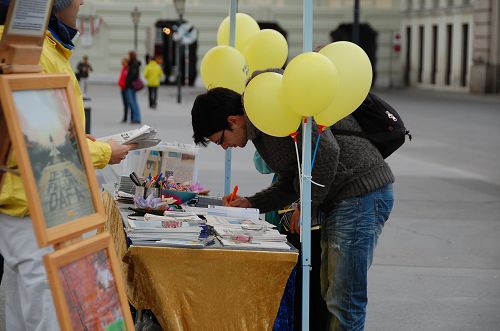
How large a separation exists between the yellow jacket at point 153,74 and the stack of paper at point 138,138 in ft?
91.9

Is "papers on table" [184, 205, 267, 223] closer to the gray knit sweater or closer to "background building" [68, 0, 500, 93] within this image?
the gray knit sweater

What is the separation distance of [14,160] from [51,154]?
0.58m

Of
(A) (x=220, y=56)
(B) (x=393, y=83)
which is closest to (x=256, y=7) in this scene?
(B) (x=393, y=83)

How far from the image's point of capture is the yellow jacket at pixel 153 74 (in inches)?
1310

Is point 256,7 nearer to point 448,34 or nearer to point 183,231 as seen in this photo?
point 448,34

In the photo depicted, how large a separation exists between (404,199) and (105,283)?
9.87m

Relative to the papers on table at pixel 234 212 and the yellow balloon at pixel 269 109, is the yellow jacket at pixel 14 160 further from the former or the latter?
the papers on table at pixel 234 212

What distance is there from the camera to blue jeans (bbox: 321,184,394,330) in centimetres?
541

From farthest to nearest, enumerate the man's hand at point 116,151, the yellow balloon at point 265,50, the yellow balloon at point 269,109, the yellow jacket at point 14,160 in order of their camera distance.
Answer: the yellow balloon at point 265,50
the yellow balloon at point 269,109
the man's hand at point 116,151
the yellow jacket at point 14,160

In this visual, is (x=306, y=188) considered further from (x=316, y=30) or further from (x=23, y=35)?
(x=316, y=30)

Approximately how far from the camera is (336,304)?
5480 millimetres

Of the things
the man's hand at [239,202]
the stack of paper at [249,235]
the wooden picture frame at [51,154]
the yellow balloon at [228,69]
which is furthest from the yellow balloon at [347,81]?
the wooden picture frame at [51,154]

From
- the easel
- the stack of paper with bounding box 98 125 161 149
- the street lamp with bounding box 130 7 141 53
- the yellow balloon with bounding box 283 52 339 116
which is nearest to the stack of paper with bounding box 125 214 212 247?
the stack of paper with bounding box 98 125 161 149

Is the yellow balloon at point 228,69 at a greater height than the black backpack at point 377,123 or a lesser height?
greater
